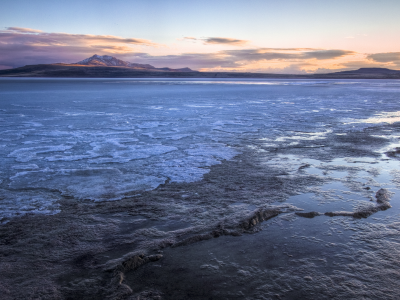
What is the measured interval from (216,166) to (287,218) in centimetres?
244

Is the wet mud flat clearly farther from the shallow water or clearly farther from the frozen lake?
the frozen lake

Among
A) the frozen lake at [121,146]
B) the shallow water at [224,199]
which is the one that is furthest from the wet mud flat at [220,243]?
the frozen lake at [121,146]

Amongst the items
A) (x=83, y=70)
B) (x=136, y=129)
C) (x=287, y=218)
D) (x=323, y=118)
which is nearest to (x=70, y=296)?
(x=287, y=218)

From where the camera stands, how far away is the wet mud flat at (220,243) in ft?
8.38

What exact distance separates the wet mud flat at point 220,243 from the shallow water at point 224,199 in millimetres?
17

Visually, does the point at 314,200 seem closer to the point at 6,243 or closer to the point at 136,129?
the point at 6,243

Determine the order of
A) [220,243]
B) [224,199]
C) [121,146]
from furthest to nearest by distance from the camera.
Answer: [121,146], [224,199], [220,243]

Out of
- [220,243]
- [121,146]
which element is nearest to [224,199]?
[220,243]

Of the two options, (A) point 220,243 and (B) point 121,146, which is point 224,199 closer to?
(A) point 220,243

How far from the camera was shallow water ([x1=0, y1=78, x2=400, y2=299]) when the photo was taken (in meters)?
2.68

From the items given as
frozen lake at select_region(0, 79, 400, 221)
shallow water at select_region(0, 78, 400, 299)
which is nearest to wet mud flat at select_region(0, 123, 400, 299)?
shallow water at select_region(0, 78, 400, 299)

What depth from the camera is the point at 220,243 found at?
10.6 ft

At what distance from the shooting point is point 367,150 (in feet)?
23.4

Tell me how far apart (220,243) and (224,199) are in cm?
119
